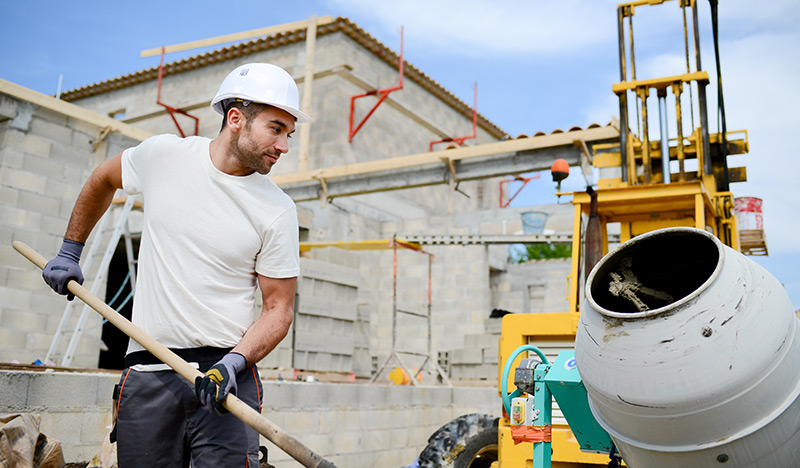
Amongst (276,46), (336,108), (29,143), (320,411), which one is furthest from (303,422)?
(276,46)

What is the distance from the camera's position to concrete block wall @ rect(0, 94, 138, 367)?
25.6 feet

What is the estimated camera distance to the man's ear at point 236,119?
231 cm

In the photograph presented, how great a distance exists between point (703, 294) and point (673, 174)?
376 cm

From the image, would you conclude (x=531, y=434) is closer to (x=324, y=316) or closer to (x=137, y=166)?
(x=137, y=166)

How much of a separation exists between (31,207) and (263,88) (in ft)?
22.2

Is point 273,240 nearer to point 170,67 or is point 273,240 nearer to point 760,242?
point 760,242

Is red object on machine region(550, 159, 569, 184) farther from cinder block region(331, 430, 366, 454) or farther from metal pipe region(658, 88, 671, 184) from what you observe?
cinder block region(331, 430, 366, 454)

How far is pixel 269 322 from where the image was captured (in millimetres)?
2242

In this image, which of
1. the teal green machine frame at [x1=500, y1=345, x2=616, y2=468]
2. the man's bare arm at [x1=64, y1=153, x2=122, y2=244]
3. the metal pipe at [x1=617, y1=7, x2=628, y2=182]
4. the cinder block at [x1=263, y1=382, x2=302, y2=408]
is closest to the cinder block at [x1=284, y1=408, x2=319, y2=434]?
→ the cinder block at [x1=263, y1=382, x2=302, y2=408]

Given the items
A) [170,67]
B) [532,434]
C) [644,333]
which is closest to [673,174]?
[532,434]

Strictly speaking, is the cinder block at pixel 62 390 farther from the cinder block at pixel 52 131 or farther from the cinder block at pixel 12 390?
the cinder block at pixel 52 131

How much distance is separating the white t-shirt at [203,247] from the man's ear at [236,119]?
0.42 feet

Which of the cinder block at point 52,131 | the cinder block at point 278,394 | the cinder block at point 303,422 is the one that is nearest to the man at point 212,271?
the cinder block at point 278,394

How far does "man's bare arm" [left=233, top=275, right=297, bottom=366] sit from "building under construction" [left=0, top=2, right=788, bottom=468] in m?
2.47
